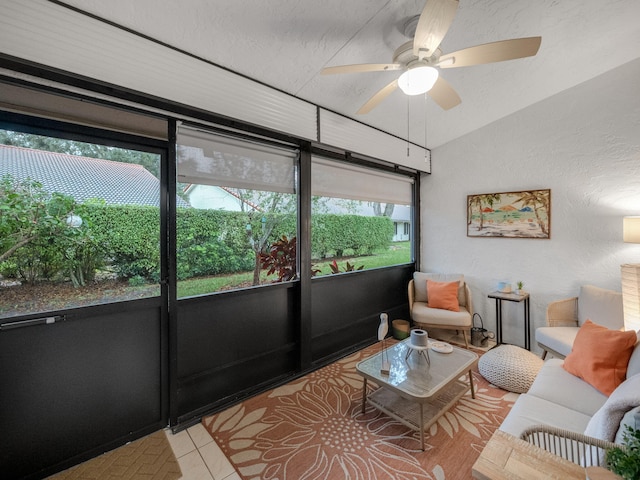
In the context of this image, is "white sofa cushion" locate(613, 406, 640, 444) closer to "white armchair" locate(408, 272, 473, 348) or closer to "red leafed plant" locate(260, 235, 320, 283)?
"white armchair" locate(408, 272, 473, 348)

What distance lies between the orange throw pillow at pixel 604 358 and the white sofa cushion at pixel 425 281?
1745mm

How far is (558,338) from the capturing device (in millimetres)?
2547

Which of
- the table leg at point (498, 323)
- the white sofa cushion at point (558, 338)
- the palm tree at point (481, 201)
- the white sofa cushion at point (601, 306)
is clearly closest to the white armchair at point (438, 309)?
the table leg at point (498, 323)

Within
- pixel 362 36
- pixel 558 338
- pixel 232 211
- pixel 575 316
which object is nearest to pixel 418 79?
pixel 362 36

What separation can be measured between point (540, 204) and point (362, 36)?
291 centimetres

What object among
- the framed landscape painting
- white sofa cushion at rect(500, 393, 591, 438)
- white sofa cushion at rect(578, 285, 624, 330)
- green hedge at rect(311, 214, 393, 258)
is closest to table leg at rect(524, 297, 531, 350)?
white sofa cushion at rect(578, 285, 624, 330)

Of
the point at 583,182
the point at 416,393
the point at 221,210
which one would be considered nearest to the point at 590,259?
the point at 583,182

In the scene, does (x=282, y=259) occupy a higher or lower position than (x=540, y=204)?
lower

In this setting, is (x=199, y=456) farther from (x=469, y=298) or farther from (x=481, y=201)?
(x=481, y=201)

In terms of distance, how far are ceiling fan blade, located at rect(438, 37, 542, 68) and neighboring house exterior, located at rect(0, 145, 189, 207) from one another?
213cm

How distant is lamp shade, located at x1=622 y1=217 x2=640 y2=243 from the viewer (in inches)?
95.6

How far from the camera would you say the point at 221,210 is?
241cm

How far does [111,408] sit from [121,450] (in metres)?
0.29

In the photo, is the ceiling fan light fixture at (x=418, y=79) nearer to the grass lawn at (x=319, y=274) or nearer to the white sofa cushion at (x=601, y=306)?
the grass lawn at (x=319, y=274)
